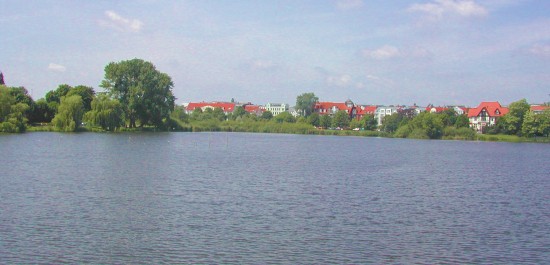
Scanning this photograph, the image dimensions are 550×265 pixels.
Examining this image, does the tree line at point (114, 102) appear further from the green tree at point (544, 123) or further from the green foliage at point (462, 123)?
the green tree at point (544, 123)

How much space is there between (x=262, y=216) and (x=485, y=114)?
116 metres

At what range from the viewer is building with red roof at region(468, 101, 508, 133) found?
401ft

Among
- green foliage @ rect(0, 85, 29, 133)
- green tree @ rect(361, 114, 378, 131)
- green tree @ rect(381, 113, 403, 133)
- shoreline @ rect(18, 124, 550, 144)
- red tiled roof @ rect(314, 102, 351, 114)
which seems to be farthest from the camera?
red tiled roof @ rect(314, 102, 351, 114)

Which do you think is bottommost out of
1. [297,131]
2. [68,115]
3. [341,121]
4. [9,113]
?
[297,131]

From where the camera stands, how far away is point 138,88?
82.1 m

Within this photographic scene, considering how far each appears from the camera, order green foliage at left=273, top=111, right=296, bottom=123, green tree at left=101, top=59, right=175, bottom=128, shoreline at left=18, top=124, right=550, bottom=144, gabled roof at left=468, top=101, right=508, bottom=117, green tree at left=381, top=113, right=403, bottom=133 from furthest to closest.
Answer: green foliage at left=273, top=111, right=296, bottom=123 → gabled roof at left=468, top=101, right=508, bottom=117 → green tree at left=381, top=113, right=403, bottom=133 → green tree at left=101, top=59, right=175, bottom=128 → shoreline at left=18, top=124, right=550, bottom=144

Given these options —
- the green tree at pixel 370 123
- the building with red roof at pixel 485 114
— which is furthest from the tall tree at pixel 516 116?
the green tree at pixel 370 123

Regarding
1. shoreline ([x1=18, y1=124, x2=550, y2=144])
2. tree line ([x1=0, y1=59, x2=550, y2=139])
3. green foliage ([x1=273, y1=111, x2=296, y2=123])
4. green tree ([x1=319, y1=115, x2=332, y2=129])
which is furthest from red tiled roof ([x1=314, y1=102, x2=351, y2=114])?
tree line ([x1=0, y1=59, x2=550, y2=139])

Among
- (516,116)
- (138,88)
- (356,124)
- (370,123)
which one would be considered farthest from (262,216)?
(356,124)

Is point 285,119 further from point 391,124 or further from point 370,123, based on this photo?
point 391,124

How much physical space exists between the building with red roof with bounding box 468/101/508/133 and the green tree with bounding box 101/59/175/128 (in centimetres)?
7142

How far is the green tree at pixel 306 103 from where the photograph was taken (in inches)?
6900

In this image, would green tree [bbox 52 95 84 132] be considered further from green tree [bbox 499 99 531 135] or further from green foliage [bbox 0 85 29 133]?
green tree [bbox 499 99 531 135]

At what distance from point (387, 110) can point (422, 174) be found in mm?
138073
